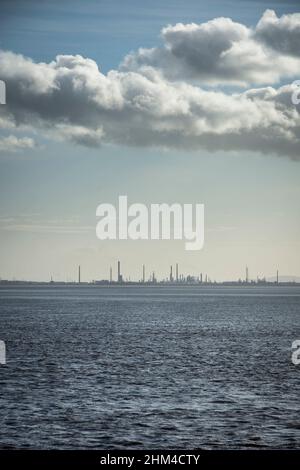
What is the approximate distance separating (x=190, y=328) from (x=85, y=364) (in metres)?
61.5

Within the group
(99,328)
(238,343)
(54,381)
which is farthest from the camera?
(99,328)

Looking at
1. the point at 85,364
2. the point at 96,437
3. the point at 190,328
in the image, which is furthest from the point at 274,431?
the point at 190,328

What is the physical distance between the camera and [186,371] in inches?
2857

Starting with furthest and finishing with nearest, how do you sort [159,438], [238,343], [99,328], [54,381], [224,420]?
[99,328] < [238,343] < [54,381] < [224,420] < [159,438]

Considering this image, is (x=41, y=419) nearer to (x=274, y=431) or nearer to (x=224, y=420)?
(x=224, y=420)

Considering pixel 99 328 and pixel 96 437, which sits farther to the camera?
pixel 99 328

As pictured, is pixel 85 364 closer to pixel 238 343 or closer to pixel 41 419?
pixel 41 419

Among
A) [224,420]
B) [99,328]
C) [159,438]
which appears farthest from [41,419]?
[99,328]

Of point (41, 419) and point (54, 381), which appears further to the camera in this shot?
point (54, 381)

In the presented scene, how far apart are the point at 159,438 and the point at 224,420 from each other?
6757mm

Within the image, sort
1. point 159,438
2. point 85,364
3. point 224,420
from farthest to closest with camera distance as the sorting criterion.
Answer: point 85,364 < point 224,420 < point 159,438
